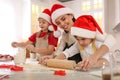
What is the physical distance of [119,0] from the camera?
98.7 inches

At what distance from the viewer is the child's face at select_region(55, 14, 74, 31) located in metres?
1.40

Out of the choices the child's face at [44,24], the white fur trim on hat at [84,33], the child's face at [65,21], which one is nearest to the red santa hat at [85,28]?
the white fur trim on hat at [84,33]

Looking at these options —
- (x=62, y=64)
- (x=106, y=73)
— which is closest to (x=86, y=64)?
(x=62, y=64)

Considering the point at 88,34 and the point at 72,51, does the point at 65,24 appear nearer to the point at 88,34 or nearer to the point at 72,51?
the point at 72,51

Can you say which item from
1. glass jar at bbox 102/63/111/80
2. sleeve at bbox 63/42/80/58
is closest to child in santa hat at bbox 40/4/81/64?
sleeve at bbox 63/42/80/58

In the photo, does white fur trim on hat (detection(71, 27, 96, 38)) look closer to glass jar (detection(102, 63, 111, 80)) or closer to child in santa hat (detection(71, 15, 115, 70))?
child in santa hat (detection(71, 15, 115, 70))

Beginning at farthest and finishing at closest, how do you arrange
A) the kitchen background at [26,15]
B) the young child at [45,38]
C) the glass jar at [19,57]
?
1. the kitchen background at [26,15]
2. the young child at [45,38]
3. the glass jar at [19,57]

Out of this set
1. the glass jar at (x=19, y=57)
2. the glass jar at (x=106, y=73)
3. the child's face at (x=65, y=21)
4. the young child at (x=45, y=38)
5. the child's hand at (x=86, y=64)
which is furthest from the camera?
the young child at (x=45, y=38)

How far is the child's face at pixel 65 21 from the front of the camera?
1405mm

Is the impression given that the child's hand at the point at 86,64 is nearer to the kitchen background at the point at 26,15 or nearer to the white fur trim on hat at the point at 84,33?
the white fur trim on hat at the point at 84,33

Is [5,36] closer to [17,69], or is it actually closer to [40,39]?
[40,39]

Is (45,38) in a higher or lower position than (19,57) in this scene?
higher

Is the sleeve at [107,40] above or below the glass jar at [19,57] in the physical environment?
above

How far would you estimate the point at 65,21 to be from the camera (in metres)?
1.41
